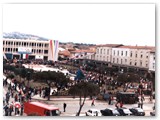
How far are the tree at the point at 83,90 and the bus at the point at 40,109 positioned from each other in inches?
13.7

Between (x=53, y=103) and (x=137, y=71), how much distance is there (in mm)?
1335

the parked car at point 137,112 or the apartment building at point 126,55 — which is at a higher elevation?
the apartment building at point 126,55

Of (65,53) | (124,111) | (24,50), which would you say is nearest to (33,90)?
(24,50)

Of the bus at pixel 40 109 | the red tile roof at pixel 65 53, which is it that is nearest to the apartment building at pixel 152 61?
the red tile roof at pixel 65 53

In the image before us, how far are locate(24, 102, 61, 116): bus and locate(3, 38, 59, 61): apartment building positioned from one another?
0.70 metres

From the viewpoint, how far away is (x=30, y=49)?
679 cm

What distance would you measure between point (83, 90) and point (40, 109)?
A: 0.69m

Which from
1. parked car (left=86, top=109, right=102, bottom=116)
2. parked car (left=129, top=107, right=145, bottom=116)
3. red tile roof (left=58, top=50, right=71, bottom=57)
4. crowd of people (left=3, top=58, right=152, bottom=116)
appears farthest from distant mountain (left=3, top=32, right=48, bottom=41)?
parked car (left=129, top=107, right=145, bottom=116)

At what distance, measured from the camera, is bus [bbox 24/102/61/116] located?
21.8ft

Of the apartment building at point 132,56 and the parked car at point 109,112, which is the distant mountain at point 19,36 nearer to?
the apartment building at point 132,56

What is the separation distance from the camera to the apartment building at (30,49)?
6691mm

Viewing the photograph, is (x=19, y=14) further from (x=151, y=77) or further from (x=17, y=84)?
(x=151, y=77)

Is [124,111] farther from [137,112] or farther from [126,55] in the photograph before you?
[126,55]

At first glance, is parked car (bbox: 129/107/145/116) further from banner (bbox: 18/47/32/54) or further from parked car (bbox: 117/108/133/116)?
banner (bbox: 18/47/32/54)
